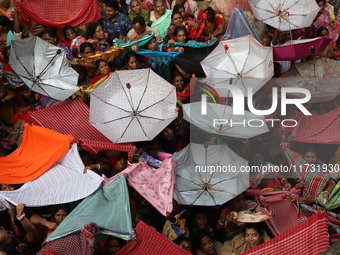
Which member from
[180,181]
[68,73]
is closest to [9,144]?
[68,73]

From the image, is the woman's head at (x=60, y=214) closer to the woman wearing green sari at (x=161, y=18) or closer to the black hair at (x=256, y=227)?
the black hair at (x=256, y=227)

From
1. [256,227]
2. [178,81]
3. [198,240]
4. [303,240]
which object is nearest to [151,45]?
[178,81]

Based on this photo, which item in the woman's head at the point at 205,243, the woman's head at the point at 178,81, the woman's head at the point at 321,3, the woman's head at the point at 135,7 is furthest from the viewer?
the woman's head at the point at 321,3

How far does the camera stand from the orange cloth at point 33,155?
6059mm

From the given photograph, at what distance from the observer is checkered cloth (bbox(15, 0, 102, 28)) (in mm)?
7936

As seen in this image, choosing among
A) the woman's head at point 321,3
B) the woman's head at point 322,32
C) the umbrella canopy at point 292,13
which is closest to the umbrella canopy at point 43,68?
the umbrella canopy at point 292,13

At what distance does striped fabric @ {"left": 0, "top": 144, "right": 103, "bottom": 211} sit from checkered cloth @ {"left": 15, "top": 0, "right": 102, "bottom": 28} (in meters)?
2.73

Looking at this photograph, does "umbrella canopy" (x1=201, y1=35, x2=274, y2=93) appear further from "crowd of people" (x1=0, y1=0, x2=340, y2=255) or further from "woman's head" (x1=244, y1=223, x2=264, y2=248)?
"woman's head" (x1=244, y1=223, x2=264, y2=248)

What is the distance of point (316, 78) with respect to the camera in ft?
23.4

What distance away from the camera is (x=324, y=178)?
5562 mm

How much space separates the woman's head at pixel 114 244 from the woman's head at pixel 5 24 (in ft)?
12.7

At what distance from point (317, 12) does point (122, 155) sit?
11.7 feet

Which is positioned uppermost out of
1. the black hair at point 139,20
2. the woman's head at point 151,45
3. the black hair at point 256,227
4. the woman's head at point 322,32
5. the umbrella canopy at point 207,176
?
the woman's head at point 322,32

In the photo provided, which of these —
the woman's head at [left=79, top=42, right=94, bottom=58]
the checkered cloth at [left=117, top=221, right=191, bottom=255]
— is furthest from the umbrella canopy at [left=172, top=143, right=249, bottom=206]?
the woman's head at [left=79, top=42, right=94, bottom=58]
